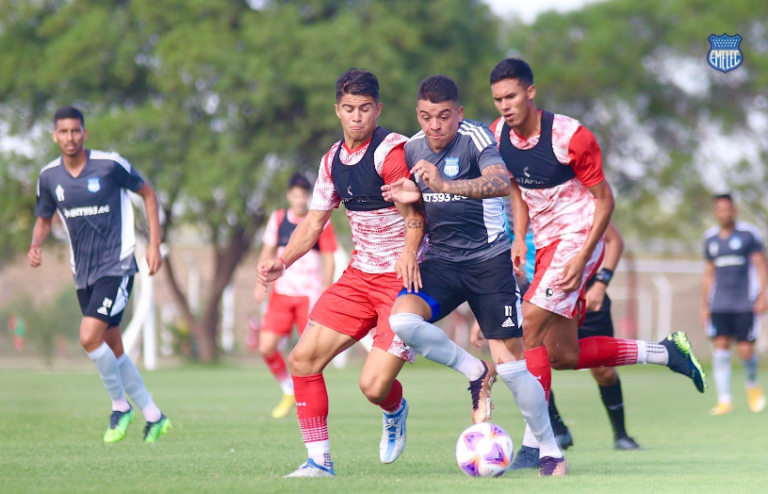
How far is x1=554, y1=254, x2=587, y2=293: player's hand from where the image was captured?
6.47 meters

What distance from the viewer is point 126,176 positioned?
8.45 meters

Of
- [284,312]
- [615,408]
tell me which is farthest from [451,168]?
[284,312]

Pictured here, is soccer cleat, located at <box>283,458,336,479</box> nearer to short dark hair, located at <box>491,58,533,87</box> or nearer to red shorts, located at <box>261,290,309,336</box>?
short dark hair, located at <box>491,58,533,87</box>

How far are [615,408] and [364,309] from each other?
284 cm

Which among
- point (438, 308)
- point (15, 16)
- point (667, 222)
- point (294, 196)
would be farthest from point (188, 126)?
point (438, 308)

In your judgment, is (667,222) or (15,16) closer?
(15,16)

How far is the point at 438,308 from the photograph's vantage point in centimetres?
615

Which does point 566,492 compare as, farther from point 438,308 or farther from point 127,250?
point 127,250

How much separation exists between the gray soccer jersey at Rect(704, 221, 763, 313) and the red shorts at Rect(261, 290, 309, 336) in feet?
17.2

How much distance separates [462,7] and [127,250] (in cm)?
1961

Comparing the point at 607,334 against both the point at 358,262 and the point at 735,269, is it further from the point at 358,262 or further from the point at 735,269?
the point at 735,269

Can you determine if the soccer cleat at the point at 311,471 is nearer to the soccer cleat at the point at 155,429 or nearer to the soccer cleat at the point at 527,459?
the soccer cleat at the point at 527,459

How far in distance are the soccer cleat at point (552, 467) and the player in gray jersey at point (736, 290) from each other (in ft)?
24.0

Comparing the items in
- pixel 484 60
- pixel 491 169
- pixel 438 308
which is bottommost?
pixel 438 308
